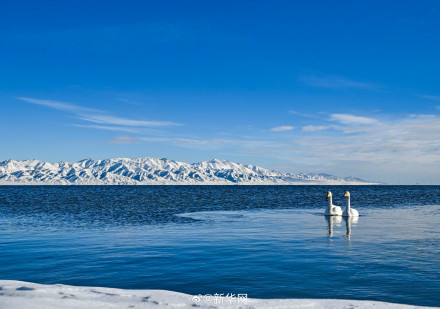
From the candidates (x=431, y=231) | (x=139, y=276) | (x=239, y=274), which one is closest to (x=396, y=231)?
(x=431, y=231)

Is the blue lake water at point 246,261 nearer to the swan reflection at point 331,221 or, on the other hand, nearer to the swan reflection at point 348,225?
the swan reflection at point 348,225

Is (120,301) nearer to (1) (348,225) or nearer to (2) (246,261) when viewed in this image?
(2) (246,261)

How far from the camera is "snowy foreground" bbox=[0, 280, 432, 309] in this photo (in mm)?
9109

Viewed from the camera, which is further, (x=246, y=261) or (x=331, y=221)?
(x=331, y=221)

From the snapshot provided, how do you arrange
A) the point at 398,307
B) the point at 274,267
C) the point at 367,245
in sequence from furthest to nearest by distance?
the point at 367,245
the point at 274,267
the point at 398,307

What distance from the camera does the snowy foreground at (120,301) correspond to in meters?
9.11

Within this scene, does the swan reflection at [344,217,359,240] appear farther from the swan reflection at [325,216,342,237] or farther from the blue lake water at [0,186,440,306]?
the swan reflection at [325,216,342,237]

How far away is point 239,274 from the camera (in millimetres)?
14688

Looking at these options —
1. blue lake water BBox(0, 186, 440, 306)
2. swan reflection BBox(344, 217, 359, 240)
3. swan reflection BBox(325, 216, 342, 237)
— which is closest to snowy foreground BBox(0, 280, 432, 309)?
blue lake water BBox(0, 186, 440, 306)

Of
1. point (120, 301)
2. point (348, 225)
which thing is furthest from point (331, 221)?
point (120, 301)

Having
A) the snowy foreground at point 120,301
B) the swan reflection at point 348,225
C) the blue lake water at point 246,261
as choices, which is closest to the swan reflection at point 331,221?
the blue lake water at point 246,261

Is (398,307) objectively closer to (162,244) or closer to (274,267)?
(274,267)

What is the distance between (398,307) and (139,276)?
8573 millimetres

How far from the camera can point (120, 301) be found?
9.36 m
